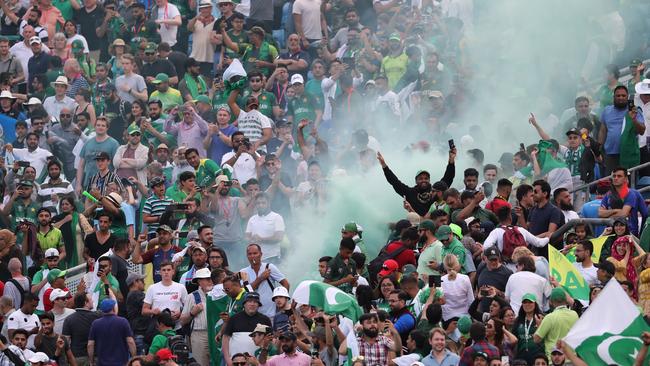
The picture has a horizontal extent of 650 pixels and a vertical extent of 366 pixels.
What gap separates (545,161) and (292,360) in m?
5.98

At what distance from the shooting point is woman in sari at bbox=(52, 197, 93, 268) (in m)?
24.4

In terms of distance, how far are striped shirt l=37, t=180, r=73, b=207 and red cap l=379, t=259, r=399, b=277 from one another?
584cm

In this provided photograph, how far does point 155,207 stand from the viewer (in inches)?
928

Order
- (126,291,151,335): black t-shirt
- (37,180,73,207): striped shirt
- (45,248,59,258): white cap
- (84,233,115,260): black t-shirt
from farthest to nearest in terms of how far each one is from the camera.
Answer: (37,180,73,207): striped shirt
(45,248,59,258): white cap
(84,233,115,260): black t-shirt
(126,291,151,335): black t-shirt

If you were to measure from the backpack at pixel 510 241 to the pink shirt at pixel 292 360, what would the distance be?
8.91ft

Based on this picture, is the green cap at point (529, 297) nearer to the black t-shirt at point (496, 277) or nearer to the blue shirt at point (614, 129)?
the black t-shirt at point (496, 277)

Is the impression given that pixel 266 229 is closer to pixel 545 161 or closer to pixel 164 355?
pixel 545 161

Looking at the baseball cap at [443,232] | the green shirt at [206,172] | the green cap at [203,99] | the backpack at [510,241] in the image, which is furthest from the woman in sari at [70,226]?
the backpack at [510,241]

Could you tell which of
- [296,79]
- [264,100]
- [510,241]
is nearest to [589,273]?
[510,241]

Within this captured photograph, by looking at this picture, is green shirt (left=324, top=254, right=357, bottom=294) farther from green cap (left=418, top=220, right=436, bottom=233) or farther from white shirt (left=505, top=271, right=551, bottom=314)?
white shirt (left=505, top=271, right=551, bottom=314)

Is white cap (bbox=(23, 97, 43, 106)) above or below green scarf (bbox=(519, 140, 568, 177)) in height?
above

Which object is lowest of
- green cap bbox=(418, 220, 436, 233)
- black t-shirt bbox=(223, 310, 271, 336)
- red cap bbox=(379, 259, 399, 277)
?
black t-shirt bbox=(223, 310, 271, 336)

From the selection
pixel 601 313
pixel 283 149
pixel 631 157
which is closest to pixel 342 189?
pixel 283 149

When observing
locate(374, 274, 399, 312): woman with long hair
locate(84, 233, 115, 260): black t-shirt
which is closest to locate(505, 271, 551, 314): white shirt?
locate(374, 274, 399, 312): woman with long hair
